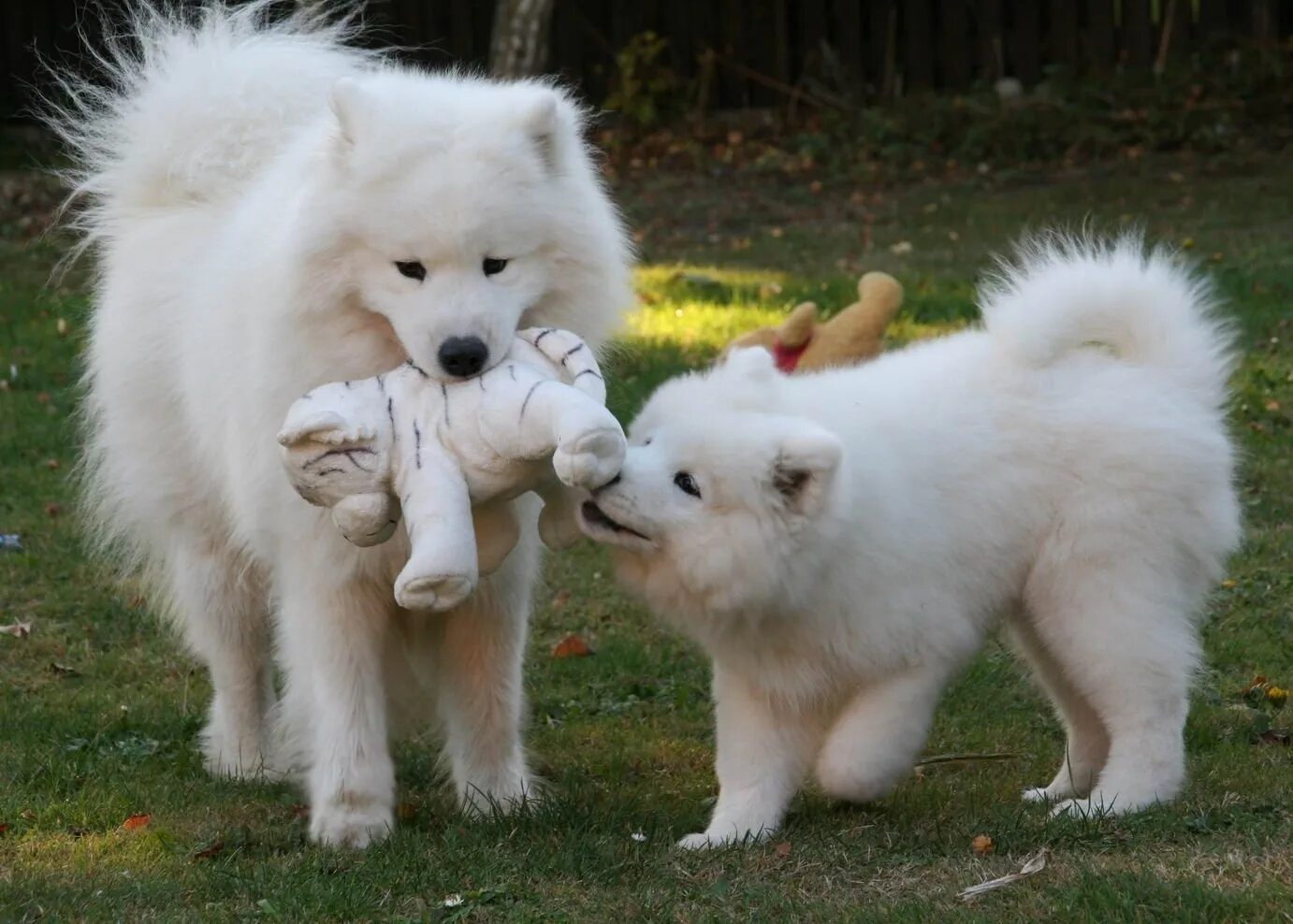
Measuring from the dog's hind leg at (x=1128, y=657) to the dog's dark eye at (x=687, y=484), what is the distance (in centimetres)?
102

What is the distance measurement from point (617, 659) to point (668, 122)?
1170 cm

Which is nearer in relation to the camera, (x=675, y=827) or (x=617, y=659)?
(x=675, y=827)

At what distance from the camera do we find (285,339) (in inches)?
166

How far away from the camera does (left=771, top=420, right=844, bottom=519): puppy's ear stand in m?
3.91

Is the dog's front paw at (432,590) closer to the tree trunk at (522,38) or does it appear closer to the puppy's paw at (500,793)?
the puppy's paw at (500,793)

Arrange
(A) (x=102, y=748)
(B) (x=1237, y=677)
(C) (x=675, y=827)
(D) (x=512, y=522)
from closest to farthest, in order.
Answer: (D) (x=512, y=522), (C) (x=675, y=827), (A) (x=102, y=748), (B) (x=1237, y=677)

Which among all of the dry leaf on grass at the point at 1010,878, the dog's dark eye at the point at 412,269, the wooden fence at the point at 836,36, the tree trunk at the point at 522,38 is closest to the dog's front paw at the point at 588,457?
the dog's dark eye at the point at 412,269

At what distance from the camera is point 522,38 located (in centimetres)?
1383

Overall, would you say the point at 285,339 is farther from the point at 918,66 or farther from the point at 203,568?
the point at 918,66

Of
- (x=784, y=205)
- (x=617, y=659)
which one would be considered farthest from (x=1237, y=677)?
(x=784, y=205)

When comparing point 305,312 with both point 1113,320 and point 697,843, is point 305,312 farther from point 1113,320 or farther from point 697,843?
point 1113,320

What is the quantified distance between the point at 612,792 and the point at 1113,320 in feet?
6.02

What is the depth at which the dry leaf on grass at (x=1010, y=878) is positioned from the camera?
144 inches

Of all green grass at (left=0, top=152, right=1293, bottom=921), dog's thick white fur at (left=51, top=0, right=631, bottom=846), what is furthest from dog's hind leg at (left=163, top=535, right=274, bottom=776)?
green grass at (left=0, top=152, right=1293, bottom=921)
